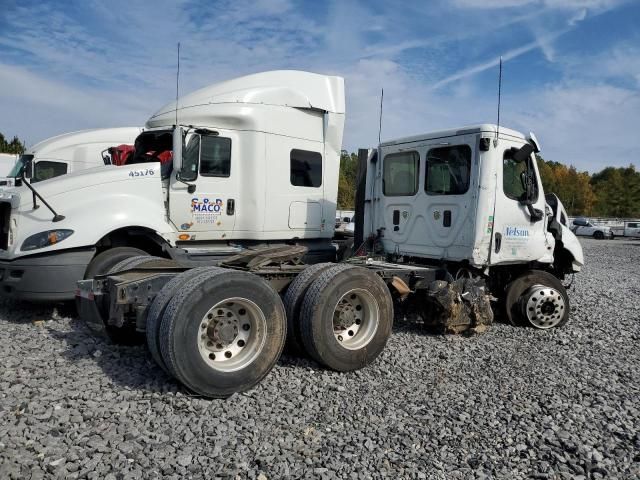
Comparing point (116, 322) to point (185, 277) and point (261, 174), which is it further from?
point (261, 174)

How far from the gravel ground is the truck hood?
184 centimetres

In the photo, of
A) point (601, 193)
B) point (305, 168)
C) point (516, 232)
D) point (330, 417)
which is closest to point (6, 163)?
point (305, 168)

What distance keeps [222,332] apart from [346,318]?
4.59 feet

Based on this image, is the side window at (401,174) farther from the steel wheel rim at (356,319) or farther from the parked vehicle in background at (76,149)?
the parked vehicle in background at (76,149)

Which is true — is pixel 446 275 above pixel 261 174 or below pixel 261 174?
below

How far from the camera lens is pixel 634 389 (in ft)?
16.5

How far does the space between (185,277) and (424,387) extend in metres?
2.41

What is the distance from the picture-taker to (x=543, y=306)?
7.36 metres

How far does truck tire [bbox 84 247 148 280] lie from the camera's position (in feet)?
22.1

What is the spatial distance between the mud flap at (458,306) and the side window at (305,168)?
10.1 ft

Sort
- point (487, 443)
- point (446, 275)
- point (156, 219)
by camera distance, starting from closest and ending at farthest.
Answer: point (487, 443), point (446, 275), point (156, 219)

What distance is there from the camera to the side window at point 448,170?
6965mm

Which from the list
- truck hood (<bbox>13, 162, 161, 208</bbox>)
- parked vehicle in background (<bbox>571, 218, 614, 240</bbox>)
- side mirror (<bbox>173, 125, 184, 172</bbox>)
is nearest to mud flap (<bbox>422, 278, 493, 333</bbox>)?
side mirror (<bbox>173, 125, 184, 172</bbox>)

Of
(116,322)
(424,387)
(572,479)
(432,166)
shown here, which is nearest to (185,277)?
(116,322)
